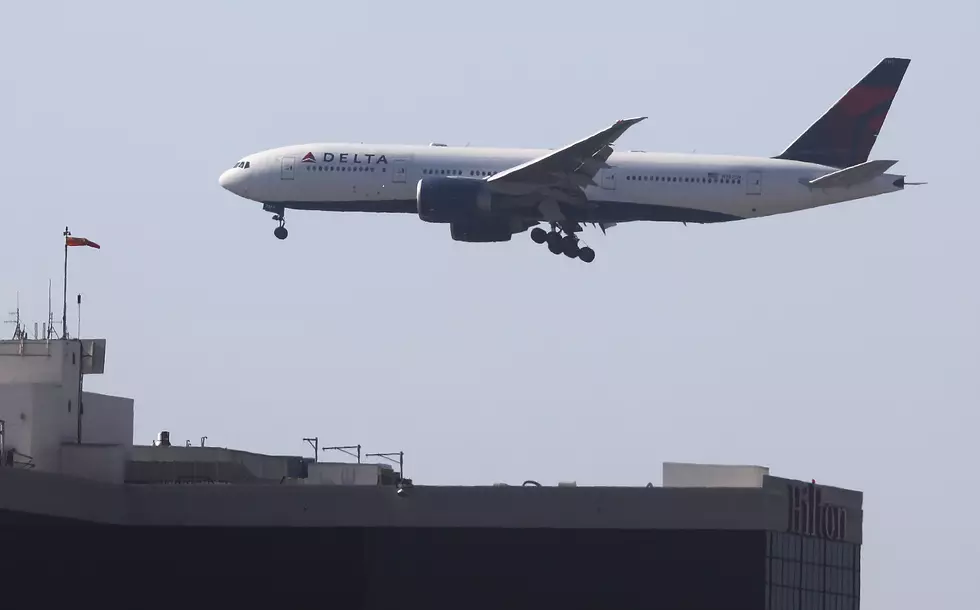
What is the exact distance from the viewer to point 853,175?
76.7 metres

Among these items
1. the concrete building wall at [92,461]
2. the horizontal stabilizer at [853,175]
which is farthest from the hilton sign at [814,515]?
the concrete building wall at [92,461]

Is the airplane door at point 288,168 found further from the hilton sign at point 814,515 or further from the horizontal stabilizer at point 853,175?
the hilton sign at point 814,515

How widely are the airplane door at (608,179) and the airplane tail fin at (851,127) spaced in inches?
280

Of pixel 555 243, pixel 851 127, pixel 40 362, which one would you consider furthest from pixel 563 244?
pixel 40 362

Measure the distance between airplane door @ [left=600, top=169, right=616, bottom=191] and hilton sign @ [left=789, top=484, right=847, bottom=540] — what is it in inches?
725

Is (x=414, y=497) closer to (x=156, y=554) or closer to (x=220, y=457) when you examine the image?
(x=156, y=554)

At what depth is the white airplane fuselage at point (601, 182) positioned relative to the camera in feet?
251

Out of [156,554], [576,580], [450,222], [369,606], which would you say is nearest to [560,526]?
[576,580]

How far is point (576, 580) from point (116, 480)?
43.0 feet

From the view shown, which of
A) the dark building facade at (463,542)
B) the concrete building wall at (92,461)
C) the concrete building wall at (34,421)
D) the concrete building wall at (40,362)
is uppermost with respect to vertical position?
the concrete building wall at (40,362)

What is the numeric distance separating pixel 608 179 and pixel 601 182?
28 cm

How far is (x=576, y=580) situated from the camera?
5634cm

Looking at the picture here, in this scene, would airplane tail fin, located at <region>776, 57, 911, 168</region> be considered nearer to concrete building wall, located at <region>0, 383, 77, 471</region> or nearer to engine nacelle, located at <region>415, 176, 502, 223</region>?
engine nacelle, located at <region>415, 176, 502, 223</region>

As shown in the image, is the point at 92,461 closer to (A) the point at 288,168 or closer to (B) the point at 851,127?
(A) the point at 288,168
